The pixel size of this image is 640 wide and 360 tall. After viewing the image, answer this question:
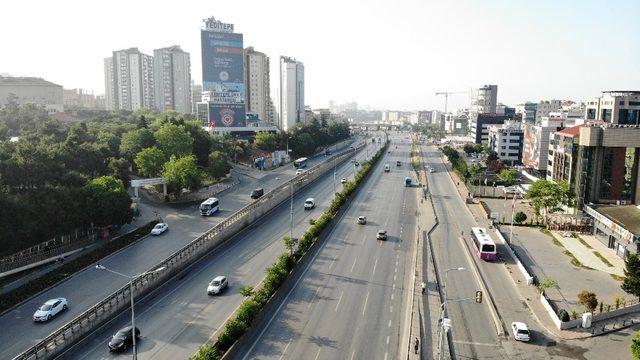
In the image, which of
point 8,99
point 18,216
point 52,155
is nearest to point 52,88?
point 8,99

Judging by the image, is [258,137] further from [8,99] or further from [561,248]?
[8,99]

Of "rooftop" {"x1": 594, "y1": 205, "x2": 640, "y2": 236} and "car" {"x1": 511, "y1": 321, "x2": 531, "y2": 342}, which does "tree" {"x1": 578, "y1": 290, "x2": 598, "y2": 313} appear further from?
"rooftop" {"x1": 594, "y1": 205, "x2": 640, "y2": 236}

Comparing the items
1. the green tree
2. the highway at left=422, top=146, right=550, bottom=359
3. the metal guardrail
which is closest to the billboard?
the green tree

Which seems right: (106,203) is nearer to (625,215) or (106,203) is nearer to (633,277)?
(633,277)

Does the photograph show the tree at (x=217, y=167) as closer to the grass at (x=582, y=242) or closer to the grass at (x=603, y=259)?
the grass at (x=582, y=242)

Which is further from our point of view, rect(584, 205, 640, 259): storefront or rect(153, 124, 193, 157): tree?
rect(153, 124, 193, 157): tree

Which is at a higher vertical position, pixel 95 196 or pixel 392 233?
pixel 95 196
